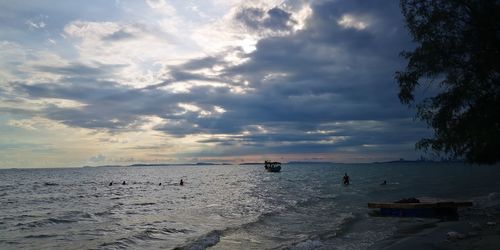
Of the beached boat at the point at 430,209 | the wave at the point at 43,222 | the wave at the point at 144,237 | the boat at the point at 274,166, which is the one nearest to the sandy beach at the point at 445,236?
the beached boat at the point at 430,209

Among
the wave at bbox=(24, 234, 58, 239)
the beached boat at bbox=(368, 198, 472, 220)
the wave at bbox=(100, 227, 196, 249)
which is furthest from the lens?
the beached boat at bbox=(368, 198, 472, 220)

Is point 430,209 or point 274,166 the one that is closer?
point 430,209

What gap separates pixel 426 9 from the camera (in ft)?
51.5

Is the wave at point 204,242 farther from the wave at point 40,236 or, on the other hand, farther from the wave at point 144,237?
the wave at point 40,236

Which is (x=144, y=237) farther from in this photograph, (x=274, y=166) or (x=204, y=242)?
(x=274, y=166)

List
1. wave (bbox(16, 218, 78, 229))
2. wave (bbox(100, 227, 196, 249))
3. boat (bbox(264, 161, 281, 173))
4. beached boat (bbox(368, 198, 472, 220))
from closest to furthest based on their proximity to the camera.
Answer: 1. wave (bbox(100, 227, 196, 249))
2. beached boat (bbox(368, 198, 472, 220))
3. wave (bbox(16, 218, 78, 229))
4. boat (bbox(264, 161, 281, 173))

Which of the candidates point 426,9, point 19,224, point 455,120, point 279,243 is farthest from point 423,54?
point 19,224

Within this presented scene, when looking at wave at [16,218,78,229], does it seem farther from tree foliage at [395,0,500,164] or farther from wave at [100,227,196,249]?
tree foliage at [395,0,500,164]

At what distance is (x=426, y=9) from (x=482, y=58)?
2.88 m

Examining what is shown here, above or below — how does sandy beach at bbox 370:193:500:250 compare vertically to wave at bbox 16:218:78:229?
above

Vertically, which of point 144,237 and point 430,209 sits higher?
point 430,209

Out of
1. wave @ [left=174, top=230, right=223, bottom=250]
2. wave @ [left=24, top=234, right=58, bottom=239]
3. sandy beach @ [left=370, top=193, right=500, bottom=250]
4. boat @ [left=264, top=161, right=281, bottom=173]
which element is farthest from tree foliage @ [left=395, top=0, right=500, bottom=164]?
boat @ [left=264, top=161, right=281, bottom=173]

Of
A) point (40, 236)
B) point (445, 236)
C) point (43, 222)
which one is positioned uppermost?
point (445, 236)

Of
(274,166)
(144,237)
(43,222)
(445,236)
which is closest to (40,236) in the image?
(144,237)
